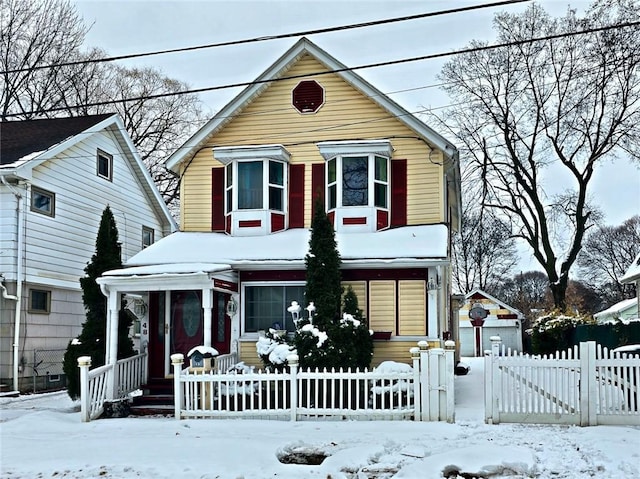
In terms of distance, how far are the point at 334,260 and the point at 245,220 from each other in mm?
3626

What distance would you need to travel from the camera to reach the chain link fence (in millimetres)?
18125

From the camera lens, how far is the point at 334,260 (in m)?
13.7

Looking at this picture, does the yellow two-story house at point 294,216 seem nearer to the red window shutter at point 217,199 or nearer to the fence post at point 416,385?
the red window shutter at point 217,199

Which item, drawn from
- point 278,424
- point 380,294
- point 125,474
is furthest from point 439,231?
point 125,474

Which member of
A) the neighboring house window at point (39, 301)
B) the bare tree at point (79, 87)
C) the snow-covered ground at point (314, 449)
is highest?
the bare tree at point (79, 87)

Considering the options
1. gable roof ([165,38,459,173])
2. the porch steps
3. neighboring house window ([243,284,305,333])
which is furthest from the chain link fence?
neighboring house window ([243,284,305,333])

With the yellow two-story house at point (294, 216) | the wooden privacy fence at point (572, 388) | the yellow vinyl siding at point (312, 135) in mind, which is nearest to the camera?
the wooden privacy fence at point (572, 388)

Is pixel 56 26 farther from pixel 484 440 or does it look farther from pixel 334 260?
pixel 484 440

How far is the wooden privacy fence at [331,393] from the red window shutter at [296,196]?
197 inches

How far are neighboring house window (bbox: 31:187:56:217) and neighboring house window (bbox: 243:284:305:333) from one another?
7.00m

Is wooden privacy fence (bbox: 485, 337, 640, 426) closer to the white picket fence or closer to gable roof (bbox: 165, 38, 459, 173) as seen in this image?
gable roof (bbox: 165, 38, 459, 173)

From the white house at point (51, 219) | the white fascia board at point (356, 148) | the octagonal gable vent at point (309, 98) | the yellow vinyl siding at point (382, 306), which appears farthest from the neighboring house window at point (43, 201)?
the yellow vinyl siding at point (382, 306)

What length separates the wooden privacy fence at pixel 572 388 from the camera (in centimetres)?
1073

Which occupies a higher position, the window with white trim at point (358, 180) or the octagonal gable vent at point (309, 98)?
the octagonal gable vent at point (309, 98)
